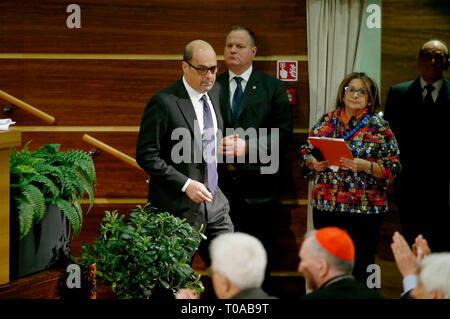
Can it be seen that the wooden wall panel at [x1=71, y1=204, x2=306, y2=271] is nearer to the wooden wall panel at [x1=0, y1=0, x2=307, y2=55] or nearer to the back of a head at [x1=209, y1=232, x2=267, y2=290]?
the wooden wall panel at [x1=0, y1=0, x2=307, y2=55]

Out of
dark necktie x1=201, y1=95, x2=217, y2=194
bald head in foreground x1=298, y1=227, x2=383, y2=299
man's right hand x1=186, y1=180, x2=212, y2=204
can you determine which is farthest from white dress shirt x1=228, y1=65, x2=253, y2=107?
bald head in foreground x1=298, y1=227, x2=383, y2=299

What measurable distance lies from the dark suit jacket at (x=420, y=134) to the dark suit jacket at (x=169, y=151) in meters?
1.39

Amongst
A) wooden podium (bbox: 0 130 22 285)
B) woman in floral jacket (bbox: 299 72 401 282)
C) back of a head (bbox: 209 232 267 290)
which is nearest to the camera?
back of a head (bbox: 209 232 267 290)

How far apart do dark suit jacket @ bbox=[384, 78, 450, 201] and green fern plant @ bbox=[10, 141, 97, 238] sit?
2.08 meters

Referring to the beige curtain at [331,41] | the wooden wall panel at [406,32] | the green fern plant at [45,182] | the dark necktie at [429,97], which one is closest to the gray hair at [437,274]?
the green fern plant at [45,182]

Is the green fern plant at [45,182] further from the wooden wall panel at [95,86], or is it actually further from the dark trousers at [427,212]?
the dark trousers at [427,212]

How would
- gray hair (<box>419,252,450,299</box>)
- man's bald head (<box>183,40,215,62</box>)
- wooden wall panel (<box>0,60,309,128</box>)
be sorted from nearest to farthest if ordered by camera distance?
gray hair (<box>419,252,450,299</box>), man's bald head (<box>183,40,215,62</box>), wooden wall panel (<box>0,60,309,128</box>)

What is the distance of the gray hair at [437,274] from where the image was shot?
2184 mm

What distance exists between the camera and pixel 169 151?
3.67 m

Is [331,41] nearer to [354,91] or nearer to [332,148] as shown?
[354,91]

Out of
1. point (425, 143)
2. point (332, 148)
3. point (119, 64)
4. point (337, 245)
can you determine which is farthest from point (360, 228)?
point (119, 64)

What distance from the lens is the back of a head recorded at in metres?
2.29

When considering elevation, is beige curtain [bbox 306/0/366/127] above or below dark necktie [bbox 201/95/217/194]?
above

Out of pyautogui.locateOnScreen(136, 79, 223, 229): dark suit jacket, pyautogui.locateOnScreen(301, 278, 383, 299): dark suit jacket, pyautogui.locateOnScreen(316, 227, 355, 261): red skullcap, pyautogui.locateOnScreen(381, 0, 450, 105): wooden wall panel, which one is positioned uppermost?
pyautogui.locateOnScreen(381, 0, 450, 105): wooden wall panel
